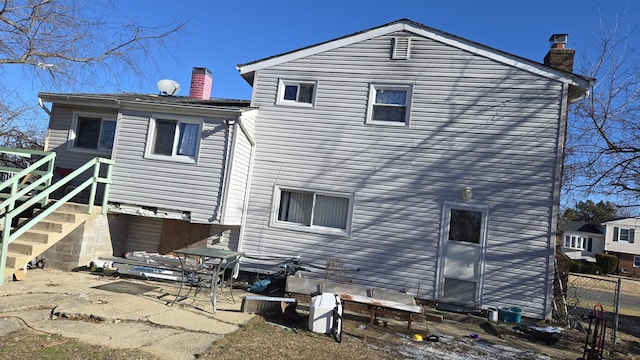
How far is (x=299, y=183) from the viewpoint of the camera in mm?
10062

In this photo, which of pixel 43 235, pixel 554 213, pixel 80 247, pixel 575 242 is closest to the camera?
pixel 43 235

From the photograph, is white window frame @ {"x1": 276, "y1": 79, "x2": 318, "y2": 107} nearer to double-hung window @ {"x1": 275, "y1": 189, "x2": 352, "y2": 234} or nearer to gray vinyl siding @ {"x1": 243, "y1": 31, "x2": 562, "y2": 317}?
gray vinyl siding @ {"x1": 243, "y1": 31, "x2": 562, "y2": 317}

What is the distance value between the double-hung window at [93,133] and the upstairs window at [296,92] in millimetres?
4716

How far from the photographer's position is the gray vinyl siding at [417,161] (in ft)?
29.0

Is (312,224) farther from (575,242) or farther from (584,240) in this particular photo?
(584,240)

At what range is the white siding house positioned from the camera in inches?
349

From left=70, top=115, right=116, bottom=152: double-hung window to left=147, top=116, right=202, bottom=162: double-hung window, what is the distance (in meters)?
1.67

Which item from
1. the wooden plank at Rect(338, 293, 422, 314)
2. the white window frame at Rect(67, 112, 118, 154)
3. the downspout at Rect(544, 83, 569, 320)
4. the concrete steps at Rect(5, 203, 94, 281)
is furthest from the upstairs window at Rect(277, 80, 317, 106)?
the downspout at Rect(544, 83, 569, 320)

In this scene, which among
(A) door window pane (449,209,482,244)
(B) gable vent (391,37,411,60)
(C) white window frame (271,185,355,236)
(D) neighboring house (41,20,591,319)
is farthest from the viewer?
(B) gable vent (391,37,411,60)

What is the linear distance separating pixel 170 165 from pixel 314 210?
150 inches

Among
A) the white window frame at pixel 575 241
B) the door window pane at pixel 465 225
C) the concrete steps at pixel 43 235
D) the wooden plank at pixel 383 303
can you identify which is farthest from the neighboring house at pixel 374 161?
the white window frame at pixel 575 241

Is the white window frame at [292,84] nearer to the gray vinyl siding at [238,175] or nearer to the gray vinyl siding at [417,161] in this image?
the gray vinyl siding at [417,161]

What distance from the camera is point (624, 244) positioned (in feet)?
126

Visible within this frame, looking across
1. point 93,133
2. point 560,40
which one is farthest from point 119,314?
point 560,40
